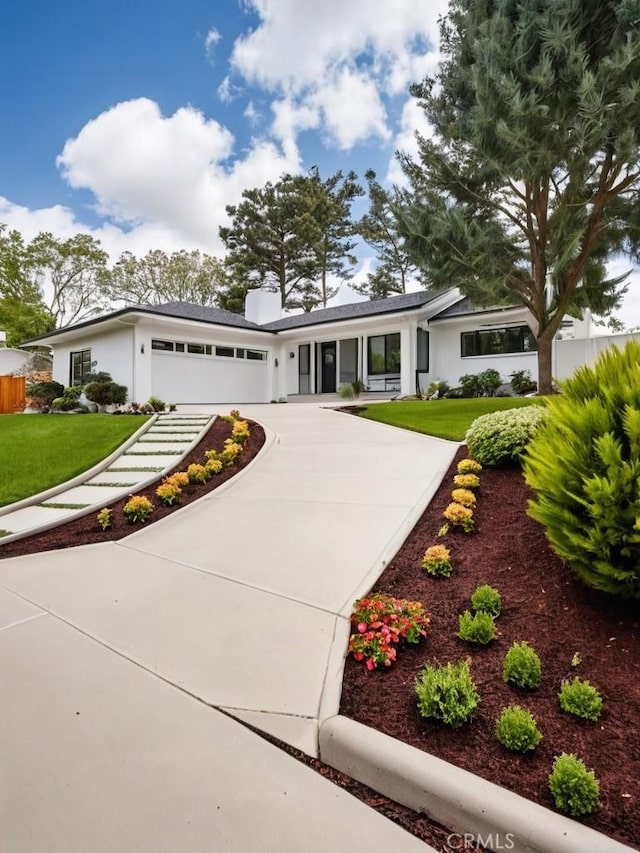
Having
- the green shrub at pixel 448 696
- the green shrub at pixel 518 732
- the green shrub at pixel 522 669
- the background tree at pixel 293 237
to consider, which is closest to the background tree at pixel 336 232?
the background tree at pixel 293 237

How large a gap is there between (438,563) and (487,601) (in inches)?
23.4

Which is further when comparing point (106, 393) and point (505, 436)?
point (106, 393)

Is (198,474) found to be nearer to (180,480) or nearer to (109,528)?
(180,480)

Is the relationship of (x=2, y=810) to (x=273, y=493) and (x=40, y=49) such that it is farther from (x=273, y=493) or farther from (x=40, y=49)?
(x=40, y=49)

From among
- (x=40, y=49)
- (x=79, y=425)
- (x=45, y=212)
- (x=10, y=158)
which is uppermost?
(x=45, y=212)

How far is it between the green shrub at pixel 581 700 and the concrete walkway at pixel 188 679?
3.18ft

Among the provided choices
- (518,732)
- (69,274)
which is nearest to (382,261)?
(69,274)

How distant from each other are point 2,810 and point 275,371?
18.2 meters

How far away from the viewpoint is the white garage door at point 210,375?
1581cm

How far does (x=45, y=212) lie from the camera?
94.1 ft

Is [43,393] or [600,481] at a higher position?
[43,393]

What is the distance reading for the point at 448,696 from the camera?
207 cm

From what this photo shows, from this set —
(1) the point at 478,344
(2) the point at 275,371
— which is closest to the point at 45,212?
(2) the point at 275,371

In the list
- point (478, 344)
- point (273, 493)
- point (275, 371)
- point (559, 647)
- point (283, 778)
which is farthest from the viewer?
point (275, 371)
